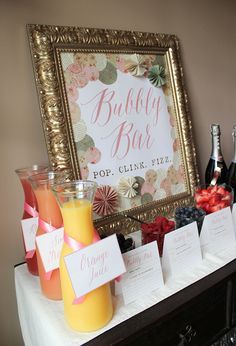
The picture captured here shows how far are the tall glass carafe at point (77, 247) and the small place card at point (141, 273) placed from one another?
0.22 feet

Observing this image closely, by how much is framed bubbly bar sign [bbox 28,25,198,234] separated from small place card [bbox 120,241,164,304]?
0.88 ft

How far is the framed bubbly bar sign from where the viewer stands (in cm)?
83

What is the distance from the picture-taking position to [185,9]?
1162mm

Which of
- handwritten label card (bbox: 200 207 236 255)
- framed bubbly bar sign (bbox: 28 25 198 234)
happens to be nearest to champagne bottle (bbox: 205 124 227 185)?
framed bubbly bar sign (bbox: 28 25 198 234)

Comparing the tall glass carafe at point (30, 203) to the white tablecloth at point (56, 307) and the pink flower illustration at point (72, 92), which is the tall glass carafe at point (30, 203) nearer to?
the white tablecloth at point (56, 307)

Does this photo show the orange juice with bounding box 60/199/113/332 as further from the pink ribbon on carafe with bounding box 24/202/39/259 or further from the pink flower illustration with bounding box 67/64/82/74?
the pink flower illustration with bounding box 67/64/82/74

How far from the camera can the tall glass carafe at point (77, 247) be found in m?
0.55

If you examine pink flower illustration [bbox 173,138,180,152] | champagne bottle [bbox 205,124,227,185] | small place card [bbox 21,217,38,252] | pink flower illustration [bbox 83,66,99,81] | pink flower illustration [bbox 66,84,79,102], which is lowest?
small place card [bbox 21,217,38,252]

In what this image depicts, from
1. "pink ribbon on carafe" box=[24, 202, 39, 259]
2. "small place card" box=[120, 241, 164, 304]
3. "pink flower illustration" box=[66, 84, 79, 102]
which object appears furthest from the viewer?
"pink flower illustration" box=[66, 84, 79, 102]

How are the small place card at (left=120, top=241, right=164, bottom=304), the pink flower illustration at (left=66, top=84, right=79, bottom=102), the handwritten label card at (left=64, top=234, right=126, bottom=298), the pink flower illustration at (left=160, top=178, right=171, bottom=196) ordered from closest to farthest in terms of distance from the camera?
the handwritten label card at (left=64, top=234, right=126, bottom=298)
the small place card at (left=120, top=241, right=164, bottom=304)
the pink flower illustration at (left=66, top=84, right=79, bottom=102)
the pink flower illustration at (left=160, top=178, right=171, bottom=196)

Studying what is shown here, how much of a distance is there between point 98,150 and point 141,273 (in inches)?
15.8

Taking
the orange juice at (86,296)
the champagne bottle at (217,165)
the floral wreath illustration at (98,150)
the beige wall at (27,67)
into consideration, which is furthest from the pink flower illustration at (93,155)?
the champagne bottle at (217,165)

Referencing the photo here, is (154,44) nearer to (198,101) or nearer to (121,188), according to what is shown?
(198,101)

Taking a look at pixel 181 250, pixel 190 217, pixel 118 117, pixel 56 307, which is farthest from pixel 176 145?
pixel 56 307
